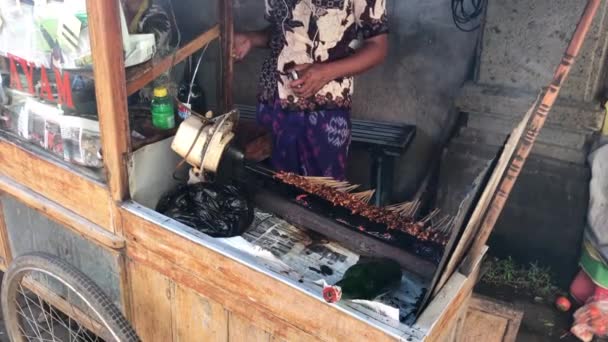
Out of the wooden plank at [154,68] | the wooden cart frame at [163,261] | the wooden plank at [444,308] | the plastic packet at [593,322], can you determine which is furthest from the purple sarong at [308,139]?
the plastic packet at [593,322]

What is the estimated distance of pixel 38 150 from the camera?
88.5 inches

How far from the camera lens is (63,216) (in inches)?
88.6

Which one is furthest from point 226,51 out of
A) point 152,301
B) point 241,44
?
point 152,301

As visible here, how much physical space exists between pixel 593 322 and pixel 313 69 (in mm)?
2221

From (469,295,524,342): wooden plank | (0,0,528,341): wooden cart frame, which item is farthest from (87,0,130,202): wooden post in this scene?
(469,295,524,342): wooden plank

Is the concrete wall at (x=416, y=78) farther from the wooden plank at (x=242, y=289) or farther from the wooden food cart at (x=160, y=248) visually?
the wooden plank at (x=242, y=289)

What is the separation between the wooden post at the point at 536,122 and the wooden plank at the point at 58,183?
4.49ft

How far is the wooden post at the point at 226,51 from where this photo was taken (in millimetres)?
2350

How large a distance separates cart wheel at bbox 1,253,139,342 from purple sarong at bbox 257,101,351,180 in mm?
1097

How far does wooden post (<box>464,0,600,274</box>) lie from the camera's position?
4.04 feet

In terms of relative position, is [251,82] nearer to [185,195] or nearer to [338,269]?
[185,195]

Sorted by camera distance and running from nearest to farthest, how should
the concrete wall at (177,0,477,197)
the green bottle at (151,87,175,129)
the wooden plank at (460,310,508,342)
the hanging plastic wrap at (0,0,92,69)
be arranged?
the hanging plastic wrap at (0,0,92,69), the wooden plank at (460,310,508,342), the green bottle at (151,87,175,129), the concrete wall at (177,0,477,197)

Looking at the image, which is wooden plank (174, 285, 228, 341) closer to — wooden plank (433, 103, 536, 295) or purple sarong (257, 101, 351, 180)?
wooden plank (433, 103, 536, 295)

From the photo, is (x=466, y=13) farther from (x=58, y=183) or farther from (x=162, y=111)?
(x=58, y=183)
